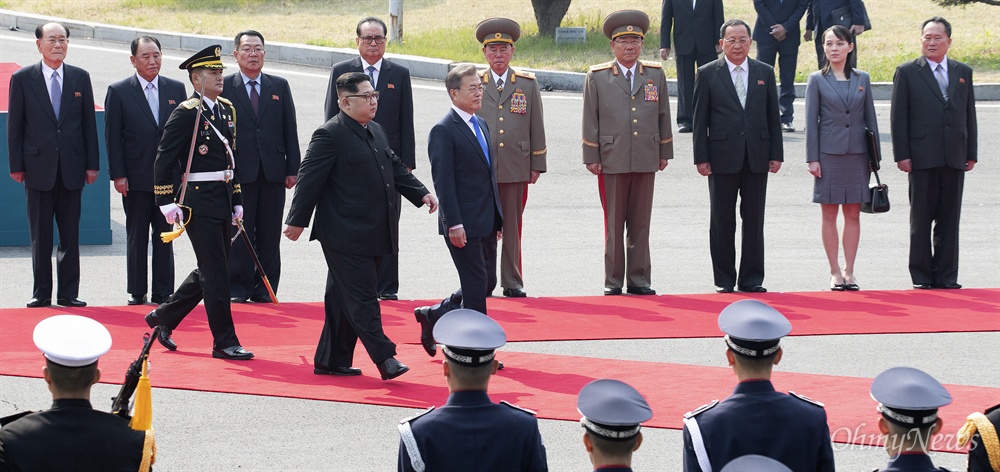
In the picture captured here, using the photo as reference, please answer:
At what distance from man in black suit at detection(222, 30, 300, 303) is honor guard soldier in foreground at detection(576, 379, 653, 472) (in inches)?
253

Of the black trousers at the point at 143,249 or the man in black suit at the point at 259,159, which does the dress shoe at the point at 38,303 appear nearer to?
the black trousers at the point at 143,249

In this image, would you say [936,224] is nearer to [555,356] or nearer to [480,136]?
[555,356]

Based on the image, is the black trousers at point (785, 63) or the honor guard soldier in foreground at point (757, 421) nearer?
the honor guard soldier in foreground at point (757, 421)

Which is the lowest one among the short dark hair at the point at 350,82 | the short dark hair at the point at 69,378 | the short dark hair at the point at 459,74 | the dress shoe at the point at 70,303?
the dress shoe at the point at 70,303

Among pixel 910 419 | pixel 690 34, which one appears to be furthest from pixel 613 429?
pixel 690 34

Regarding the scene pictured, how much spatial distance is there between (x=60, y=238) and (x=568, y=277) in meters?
3.82

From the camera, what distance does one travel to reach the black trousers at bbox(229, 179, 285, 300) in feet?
32.4

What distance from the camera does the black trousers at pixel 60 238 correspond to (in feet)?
31.2

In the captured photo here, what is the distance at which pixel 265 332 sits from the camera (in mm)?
8828

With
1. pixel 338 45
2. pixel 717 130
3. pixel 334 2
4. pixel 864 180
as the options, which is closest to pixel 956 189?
pixel 864 180

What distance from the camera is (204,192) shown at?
8062mm

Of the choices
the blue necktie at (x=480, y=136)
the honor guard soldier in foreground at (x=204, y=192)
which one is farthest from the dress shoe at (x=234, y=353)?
the blue necktie at (x=480, y=136)

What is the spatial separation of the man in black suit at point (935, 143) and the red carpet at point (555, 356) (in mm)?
386

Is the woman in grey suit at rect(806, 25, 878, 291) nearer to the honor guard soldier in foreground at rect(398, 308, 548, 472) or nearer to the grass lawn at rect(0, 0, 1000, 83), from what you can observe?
the honor guard soldier in foreground at rect(398, 308, 548, 472)
